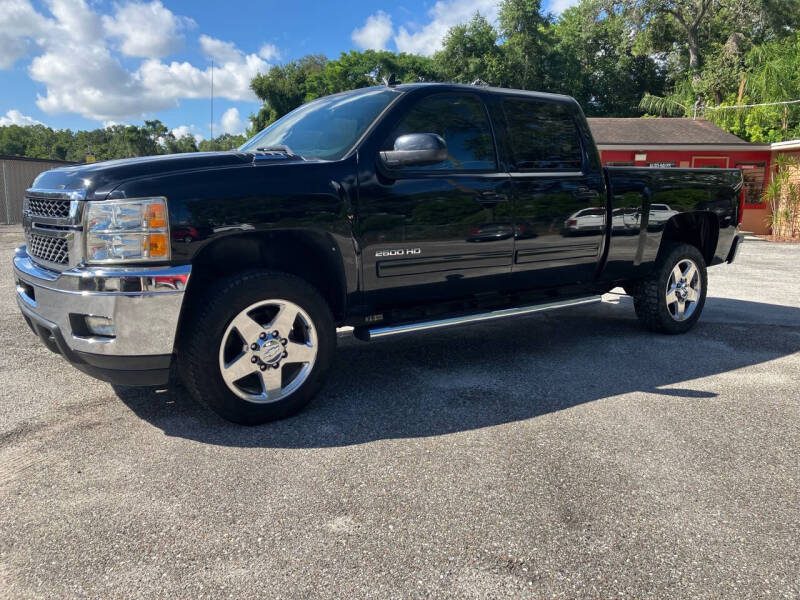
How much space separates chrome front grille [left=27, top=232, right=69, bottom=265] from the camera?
132 inches

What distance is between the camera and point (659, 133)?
73.0ft

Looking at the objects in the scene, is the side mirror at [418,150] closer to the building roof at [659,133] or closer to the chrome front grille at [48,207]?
the chrome front grille at [48,207]

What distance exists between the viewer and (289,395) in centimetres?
360

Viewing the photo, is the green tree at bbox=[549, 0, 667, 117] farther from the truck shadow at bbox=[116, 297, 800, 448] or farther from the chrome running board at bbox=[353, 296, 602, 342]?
the chrome running board at bbox=[353, 296, 602, 342]

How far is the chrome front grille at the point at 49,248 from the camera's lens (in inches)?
132

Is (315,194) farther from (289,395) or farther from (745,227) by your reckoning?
(745,227)

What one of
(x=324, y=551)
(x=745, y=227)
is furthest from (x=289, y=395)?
(x=745, y=227)

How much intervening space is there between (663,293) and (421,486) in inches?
148

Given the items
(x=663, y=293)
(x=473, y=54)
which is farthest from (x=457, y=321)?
(x=473, y=54)

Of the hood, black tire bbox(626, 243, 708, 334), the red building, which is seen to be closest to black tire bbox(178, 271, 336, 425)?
the hood

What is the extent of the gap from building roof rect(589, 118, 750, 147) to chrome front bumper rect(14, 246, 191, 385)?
19.0 metres

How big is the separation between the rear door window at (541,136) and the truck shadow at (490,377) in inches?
60.0

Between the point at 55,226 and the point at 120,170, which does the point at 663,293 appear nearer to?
the point at 120,170

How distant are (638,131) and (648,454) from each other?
21.5 meters
